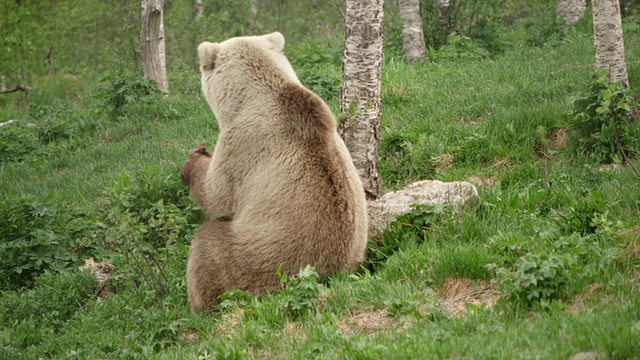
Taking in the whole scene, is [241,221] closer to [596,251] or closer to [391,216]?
[391,216]

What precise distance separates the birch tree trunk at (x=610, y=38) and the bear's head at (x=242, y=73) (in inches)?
154

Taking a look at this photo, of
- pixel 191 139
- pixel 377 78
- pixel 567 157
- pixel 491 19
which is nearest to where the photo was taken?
pixel 377 78

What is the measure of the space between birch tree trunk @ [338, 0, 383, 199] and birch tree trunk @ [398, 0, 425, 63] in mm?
5945

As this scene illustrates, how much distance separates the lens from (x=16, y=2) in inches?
790

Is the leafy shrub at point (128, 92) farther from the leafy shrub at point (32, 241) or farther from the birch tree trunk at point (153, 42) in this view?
the leafy shrub at point (32, 241)

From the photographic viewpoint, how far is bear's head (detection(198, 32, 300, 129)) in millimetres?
5785

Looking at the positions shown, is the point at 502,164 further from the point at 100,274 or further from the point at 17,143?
the point at 17,143

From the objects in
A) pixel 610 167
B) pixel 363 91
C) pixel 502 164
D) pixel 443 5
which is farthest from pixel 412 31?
pixel 610 167

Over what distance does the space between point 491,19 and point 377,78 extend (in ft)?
25.1

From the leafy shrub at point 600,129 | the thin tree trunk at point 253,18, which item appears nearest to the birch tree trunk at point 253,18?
the thin tree trunk at point 253,18

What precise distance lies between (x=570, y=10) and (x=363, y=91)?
928 centimetres

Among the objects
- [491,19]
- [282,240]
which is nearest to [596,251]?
[282,240]

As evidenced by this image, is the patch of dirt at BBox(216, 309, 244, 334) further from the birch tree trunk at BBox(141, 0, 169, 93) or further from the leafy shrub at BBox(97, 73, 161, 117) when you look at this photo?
the birch tree trunk at BBox(141, 0, 169, 93)

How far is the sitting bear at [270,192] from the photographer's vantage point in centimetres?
533
